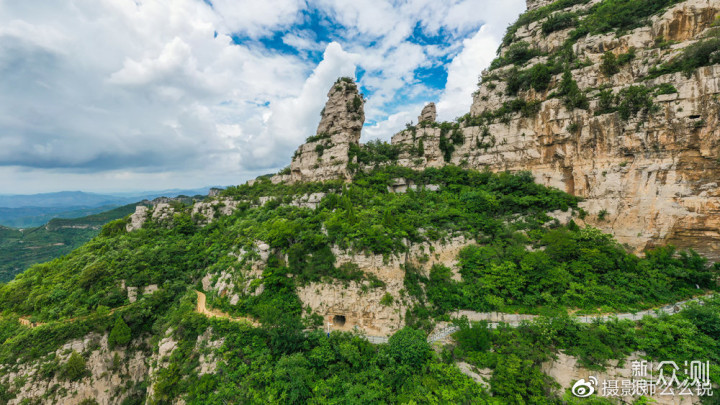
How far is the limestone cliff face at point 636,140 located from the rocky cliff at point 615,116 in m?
0.09

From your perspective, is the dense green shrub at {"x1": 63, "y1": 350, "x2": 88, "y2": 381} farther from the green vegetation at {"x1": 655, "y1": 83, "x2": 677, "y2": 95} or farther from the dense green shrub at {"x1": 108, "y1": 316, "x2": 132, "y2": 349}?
the green vegetation at {"x1": 655, "y1": 83, "x2": 677, "y2": 95}

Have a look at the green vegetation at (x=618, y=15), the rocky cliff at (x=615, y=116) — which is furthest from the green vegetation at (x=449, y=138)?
the green vegetation at (x=618, y=15)

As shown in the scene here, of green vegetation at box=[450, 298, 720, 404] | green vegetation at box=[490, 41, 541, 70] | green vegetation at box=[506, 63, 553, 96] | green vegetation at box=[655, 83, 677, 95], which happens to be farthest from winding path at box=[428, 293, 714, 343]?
green vegetation at box=[490, 41, 541, 70]

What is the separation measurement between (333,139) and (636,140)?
1343 inches

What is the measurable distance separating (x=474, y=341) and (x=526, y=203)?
1659 centimetres

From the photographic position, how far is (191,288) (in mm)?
25156

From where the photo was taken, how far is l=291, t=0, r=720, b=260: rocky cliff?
19312mm

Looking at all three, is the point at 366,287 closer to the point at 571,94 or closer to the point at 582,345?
the point at 582,345

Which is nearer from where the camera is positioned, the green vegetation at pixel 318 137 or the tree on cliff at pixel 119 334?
the tree on cliff at pixel 119 334

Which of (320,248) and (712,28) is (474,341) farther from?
(712,28)

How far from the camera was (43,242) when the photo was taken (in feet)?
230

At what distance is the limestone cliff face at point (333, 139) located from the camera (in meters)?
36.0

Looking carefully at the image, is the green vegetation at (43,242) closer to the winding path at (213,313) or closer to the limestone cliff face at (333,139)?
the winding path at (213,313)

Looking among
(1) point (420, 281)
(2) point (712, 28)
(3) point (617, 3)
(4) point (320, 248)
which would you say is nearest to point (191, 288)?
(4) point (320, 248)
